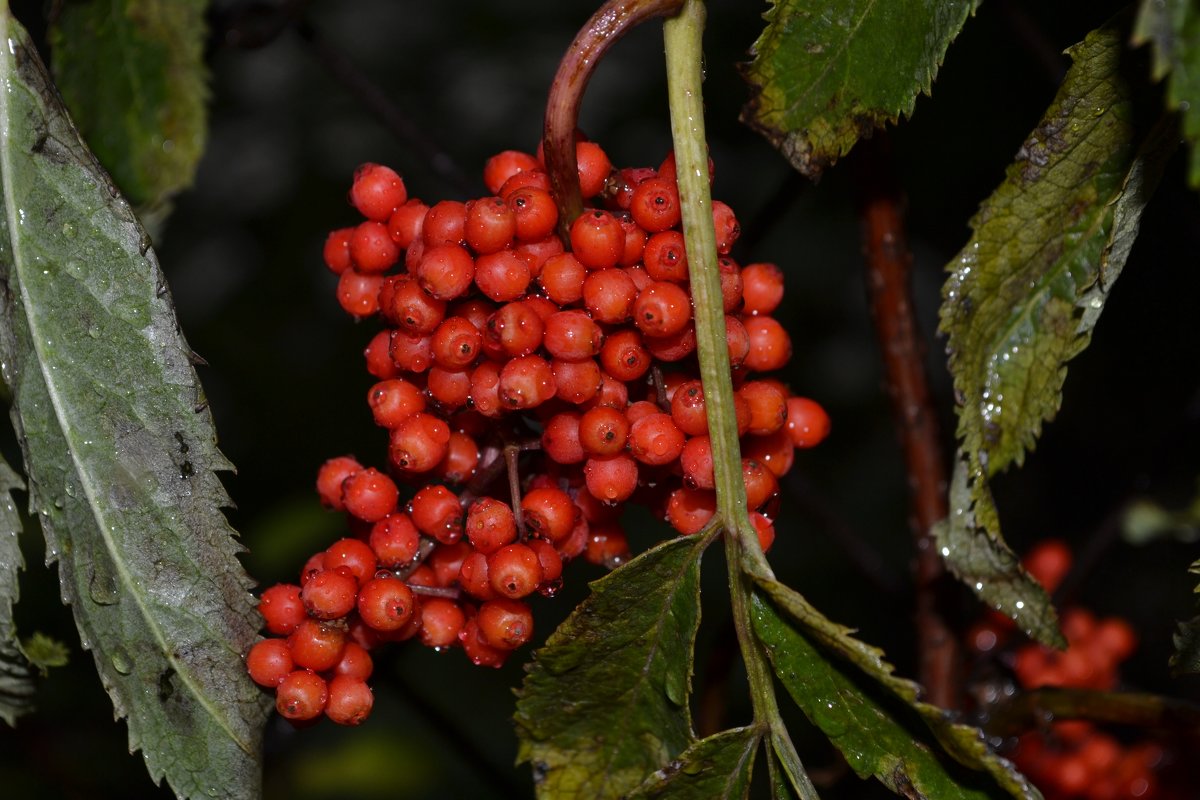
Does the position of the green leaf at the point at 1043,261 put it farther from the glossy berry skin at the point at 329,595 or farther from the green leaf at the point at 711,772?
the glossy berry skin at the point at 329,595

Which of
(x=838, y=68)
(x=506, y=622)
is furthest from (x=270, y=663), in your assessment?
(x=838, y=68)

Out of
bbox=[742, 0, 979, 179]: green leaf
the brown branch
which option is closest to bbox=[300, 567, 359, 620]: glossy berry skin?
bbox=[742, 0, 979, 179]: green leaf

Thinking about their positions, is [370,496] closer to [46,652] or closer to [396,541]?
[396,541]

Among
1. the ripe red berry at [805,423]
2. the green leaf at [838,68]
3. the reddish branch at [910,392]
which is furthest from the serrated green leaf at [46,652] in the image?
the reddish branch at [910,392]

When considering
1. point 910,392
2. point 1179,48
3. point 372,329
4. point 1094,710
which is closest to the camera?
point 1179,48

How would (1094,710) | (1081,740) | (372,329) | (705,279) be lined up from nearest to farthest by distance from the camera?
(705,279) → (1094,710) → (1081,740) → (372,329)

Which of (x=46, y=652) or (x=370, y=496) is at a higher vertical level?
(x=370, y=496)

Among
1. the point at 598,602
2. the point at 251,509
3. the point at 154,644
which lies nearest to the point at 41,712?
the point at 251,509
